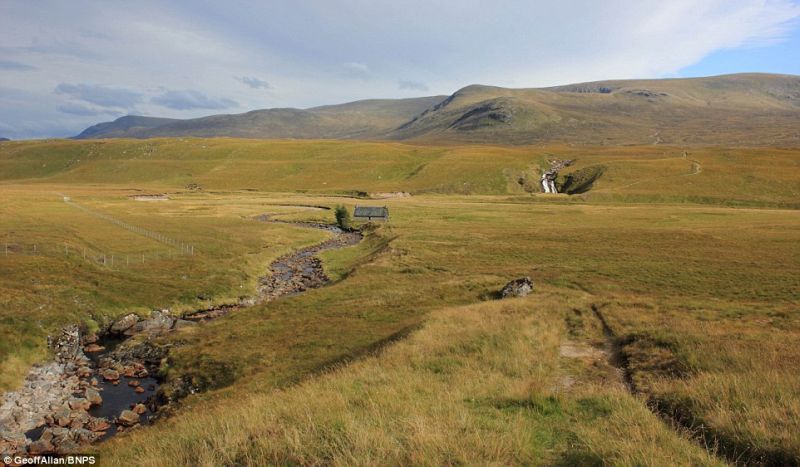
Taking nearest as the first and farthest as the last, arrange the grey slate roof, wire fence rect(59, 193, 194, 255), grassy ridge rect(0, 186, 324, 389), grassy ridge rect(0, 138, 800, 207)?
grassy ridge rect(0, 186, 324, 389), wire fence rect(59, 193, 194, 255), the grey slate roof, grassy ridge rect(0, 138, 800, 207)

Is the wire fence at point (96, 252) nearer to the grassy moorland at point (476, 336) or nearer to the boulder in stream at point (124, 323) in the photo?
the grassy moorland at point (476, 336)

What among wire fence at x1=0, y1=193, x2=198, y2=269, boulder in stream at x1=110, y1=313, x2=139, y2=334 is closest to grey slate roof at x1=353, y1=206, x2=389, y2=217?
wire fence at x1=0, y1=193, x2=198, y2=269

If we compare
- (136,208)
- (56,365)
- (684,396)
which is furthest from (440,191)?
(684,396)

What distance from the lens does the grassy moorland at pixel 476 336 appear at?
30.6ft

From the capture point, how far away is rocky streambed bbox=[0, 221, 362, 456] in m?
19.5

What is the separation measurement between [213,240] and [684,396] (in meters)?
58.5

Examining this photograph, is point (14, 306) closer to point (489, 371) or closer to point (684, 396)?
point (489, 371)

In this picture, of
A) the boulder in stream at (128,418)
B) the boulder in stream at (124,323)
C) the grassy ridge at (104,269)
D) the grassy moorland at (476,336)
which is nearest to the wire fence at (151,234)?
the grassy ridge at (104,269)

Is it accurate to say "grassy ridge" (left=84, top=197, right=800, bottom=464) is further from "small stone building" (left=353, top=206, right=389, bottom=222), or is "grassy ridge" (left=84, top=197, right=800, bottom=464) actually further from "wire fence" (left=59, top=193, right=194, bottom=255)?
"wire fence" (left=59, top=193, right=194, bottom=255)

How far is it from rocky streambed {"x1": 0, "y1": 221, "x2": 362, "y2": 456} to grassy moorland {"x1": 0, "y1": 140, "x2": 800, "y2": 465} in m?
2.03

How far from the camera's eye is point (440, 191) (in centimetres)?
13675

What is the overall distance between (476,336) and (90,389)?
19.8m

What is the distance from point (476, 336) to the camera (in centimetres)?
2005

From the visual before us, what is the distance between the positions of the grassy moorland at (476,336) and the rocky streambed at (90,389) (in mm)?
2026
